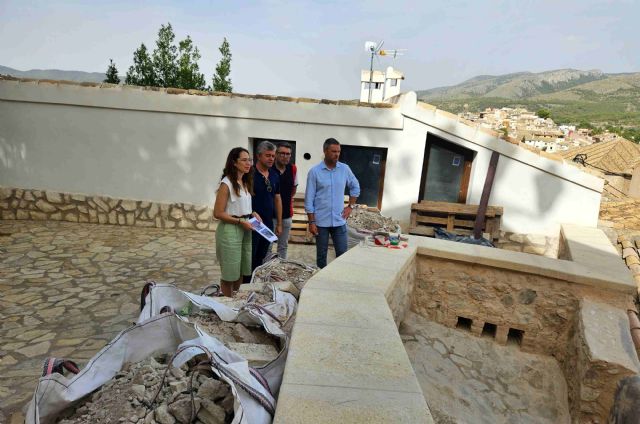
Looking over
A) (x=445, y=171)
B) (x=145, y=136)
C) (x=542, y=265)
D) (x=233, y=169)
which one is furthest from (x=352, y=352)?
(x=145, y=136)

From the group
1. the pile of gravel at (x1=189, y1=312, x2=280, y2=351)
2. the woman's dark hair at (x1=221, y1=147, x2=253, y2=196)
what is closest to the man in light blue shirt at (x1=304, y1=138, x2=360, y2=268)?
the woman's dark hair at (x1=221, y1=147, x2=253, y2=196)

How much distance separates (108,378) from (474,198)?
7.23 meters

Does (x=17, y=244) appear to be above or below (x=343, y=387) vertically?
below

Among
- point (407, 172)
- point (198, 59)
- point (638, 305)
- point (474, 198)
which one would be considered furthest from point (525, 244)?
point (198, 59)

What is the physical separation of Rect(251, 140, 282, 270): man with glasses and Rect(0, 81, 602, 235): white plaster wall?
11.3 feet

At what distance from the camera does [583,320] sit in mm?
3271

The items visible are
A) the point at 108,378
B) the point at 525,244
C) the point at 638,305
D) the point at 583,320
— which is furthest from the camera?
the point at 525,244

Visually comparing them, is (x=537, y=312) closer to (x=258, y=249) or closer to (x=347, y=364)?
(x=347, y=364)

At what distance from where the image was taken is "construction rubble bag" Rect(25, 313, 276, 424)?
5.20 ft

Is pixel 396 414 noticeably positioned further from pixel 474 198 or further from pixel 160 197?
pixel 160 197

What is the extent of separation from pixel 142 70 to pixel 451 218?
15799mm

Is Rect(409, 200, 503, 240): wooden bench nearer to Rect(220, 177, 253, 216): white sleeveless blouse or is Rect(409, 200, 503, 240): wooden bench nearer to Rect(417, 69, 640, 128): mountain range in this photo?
Rect(220, 177, 253, 216): white sleeveless blouse

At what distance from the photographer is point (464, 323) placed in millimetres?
4102

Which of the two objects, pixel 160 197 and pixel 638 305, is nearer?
pixel 638 305
